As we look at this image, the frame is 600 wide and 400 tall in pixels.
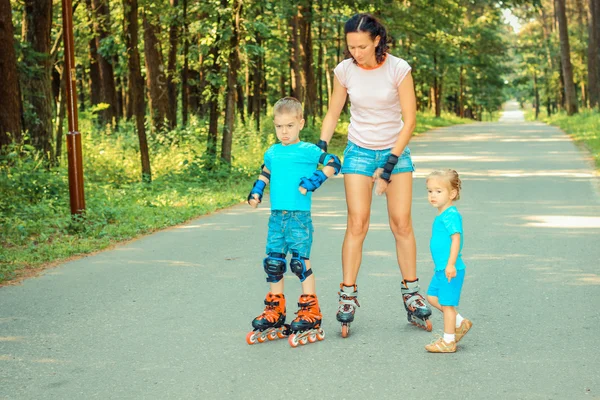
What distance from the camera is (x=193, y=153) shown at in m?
18.8

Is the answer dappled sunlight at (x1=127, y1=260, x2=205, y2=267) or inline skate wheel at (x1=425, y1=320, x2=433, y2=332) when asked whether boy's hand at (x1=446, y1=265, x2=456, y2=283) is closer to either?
inline skate wheel at (x1=425, y1=320, x2=433, y2=332)

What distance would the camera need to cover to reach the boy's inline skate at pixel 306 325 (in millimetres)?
5590

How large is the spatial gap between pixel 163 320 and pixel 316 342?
129cm

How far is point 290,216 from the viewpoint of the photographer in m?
5.74

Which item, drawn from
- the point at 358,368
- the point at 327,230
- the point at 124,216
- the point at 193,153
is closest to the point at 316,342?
the point at 358,368

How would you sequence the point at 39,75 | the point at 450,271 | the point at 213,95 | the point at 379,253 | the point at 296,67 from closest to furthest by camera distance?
1. the point at 450,271
2. the point at 379,253
3. the point at 39,75
4. the point at 213,95
5. the point at 296,67

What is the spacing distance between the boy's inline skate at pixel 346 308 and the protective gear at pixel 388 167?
788 mm

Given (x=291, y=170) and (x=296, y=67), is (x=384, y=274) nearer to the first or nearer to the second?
(x=291, y=170)

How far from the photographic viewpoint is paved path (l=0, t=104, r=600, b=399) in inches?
187

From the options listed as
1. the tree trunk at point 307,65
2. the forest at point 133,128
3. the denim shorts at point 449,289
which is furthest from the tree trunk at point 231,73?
the denim shorts at point 449,289

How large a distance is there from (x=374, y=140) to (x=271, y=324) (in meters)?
1.41

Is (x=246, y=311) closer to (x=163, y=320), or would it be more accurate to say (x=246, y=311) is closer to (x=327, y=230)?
(x=163, y=320)

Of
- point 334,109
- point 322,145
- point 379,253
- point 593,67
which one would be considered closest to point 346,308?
point 322,145

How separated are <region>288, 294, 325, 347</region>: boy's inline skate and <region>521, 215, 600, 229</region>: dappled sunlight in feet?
18.5
